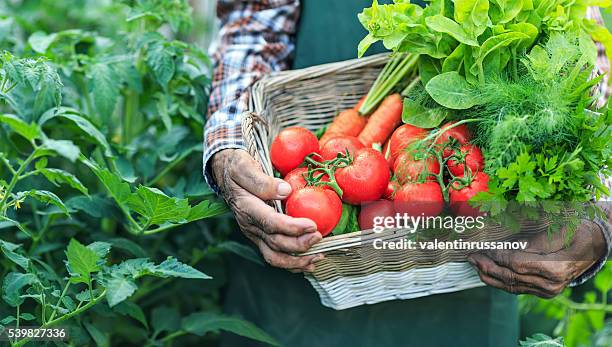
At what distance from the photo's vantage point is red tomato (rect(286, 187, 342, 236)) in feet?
3.92

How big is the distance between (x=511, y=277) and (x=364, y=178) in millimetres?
317

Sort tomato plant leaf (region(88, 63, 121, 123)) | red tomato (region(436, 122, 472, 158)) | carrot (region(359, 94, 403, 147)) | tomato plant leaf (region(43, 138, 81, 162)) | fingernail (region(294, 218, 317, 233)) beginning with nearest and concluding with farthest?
tomato plant leaf (region(43, 138, 81, 162)) < fingernail (region(294, 218, 317, 233)) < red tomato (region(436, 122, 472, 158)) < carrot (region(359, 94, 403, 147)) < tomato plant leaf (region(88, 63, 121, 123))

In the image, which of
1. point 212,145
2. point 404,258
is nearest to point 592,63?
point 404,258

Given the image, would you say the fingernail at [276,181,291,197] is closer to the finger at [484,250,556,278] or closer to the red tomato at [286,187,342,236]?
the red tomato at [286,187,342,236]

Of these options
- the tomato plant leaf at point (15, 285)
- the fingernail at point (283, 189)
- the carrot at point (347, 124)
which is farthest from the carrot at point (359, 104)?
the tomato plant leaf at point (15, 285)

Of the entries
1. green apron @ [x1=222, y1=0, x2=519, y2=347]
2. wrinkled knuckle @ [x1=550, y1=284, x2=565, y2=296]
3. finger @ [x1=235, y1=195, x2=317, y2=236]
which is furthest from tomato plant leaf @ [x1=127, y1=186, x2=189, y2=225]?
wrinkled knuckle @ [x1=550, y1=284, x2=565, y2=296]

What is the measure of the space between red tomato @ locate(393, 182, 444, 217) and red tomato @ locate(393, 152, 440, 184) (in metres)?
0.02

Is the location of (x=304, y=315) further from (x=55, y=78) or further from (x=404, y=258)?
(x=55, y=78)

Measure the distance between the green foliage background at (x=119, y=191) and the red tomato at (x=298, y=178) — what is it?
0.48 feet

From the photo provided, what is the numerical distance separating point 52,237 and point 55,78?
508 mm

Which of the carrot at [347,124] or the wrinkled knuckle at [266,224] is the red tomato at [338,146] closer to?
the carrot at [347,124]

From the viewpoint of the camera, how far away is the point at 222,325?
1.51m

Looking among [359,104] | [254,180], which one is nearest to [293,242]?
[254,180]

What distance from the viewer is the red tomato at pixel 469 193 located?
119 centimetres
